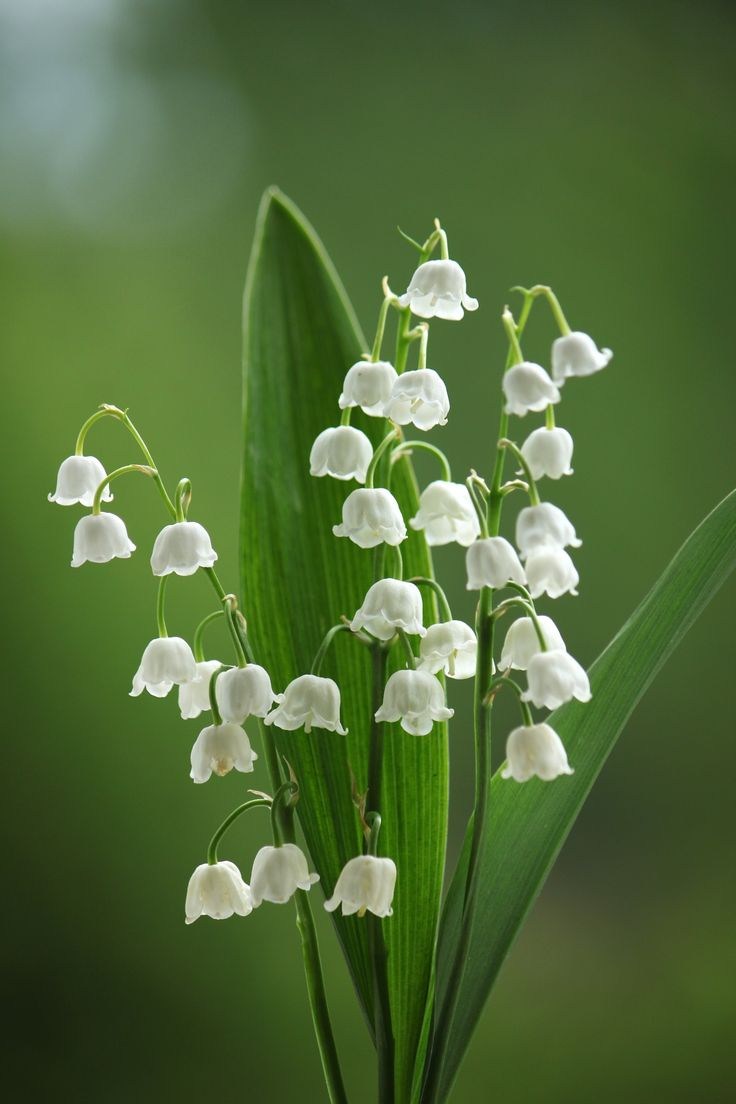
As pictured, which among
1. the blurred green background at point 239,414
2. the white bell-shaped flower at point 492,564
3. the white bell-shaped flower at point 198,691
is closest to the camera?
the white bell-shaped flower at point 492,564

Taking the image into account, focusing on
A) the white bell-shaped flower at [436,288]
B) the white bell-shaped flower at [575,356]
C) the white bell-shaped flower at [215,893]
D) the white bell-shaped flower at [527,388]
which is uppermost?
the white bell-shaped flower at [436,288]

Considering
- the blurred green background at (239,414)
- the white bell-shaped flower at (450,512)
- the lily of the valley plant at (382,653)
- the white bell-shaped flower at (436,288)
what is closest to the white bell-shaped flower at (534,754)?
the lily of the valley plant at (382,653)

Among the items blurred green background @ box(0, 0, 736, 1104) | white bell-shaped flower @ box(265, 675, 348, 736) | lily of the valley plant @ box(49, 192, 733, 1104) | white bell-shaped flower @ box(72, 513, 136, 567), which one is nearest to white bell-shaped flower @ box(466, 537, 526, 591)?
lily of the valley plant @ box(49, 192, 733, 1104)

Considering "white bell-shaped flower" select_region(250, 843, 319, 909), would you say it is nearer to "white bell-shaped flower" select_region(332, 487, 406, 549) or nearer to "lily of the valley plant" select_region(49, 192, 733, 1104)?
"lily of the valley plant" select_region(49, 192, 733, 1104)

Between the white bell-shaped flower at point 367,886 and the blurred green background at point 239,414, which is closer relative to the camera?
the white bell-shaped flower at point 367,886

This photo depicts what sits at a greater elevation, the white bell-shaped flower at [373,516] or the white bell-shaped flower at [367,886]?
the white bell-shaped flower at [373,516]

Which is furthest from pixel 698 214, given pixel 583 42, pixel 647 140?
pixel 583 42

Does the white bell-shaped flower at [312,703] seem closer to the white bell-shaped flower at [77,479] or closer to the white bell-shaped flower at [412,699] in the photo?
the white bell-shaped flower at [412,699]

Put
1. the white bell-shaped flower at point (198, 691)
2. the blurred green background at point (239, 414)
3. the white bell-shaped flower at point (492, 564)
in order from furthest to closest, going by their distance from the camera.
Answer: the blurred green background at point (239, 414), the white bell-shaped flower at point (198, 691), the white bell-shaped flower at point (492, 564)
